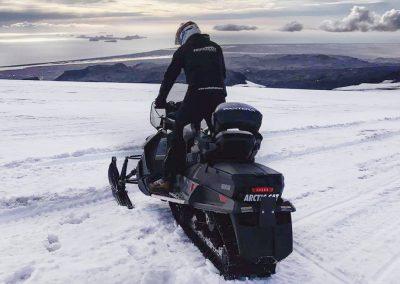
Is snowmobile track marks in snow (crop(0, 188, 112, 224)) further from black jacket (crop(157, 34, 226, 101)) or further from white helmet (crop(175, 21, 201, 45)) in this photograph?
white helmet (crop(175, 21, 201, 45))

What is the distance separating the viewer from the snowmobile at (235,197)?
3715 millimetres

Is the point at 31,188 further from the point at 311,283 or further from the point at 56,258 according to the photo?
the point at 311,283

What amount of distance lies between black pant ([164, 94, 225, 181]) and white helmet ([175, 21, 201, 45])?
69 cm

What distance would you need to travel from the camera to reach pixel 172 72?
492 centimetres

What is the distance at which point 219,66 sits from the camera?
16.1 feet

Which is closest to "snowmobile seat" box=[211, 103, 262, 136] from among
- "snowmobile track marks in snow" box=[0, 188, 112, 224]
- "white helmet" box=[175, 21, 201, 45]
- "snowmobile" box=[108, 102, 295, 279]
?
"snowmobile" box=[108, 102, 295, 279]

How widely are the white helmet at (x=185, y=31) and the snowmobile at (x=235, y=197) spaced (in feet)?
3.27

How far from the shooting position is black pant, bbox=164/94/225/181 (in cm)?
470

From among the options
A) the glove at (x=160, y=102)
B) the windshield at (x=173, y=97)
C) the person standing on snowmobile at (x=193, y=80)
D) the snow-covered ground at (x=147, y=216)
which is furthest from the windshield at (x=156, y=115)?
the snow-covered ground at (x=147, y=216)

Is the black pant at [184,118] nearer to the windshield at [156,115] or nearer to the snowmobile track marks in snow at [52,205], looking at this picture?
the windshield at [156,115]

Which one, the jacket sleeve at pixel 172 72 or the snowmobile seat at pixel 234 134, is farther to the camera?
the jacket sleeve at pixel 172 72

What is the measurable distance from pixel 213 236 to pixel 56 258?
4.88 feet

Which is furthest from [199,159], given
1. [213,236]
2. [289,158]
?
[289,158]

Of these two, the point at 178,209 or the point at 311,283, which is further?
the point at 178,209
